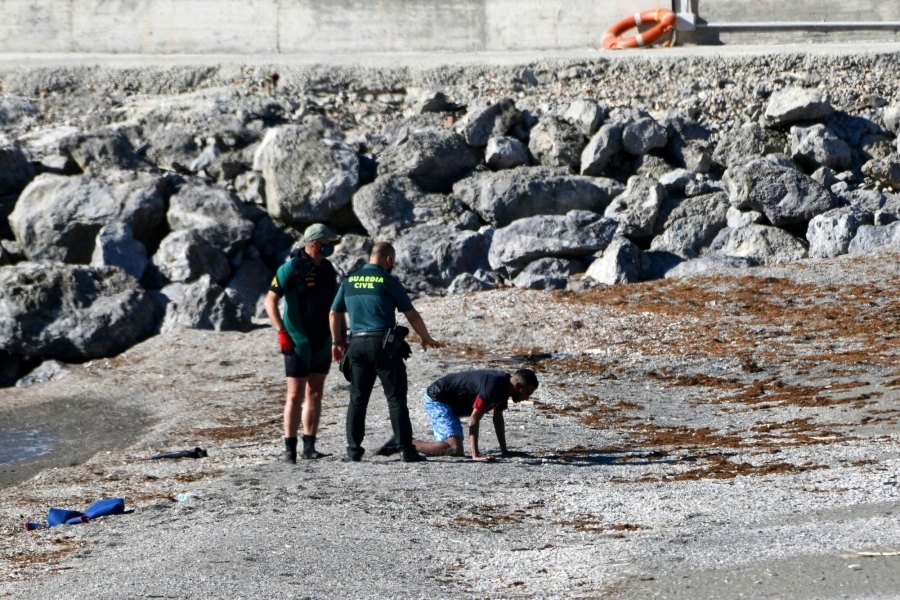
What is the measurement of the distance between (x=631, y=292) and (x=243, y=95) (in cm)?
889

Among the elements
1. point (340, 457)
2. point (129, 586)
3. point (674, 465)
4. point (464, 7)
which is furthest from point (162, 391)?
point (464, 7)

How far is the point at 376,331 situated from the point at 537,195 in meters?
10.2

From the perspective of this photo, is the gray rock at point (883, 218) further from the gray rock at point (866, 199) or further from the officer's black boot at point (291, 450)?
the officer's black boot at point (291, 450)

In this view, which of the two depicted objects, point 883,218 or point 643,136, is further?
point 643,136

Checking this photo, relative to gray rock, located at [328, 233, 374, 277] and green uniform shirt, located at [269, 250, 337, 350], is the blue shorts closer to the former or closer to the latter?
green uniform shirt, located at [269, 250, 337, 350]

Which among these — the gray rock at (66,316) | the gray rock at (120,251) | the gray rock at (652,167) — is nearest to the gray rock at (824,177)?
the gray rock at (652,167)

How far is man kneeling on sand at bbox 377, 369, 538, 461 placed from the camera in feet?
27.4

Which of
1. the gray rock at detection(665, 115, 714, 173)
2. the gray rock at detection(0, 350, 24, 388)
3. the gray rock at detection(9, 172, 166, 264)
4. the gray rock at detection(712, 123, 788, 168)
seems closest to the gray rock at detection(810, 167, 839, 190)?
the gray rock at detection(712, 123, 788, 168)

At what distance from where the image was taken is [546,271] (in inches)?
648

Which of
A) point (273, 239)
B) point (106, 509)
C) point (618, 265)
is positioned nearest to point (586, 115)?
point (618, 265)

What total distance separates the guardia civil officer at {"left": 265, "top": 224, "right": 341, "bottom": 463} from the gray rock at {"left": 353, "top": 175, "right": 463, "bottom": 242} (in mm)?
9375

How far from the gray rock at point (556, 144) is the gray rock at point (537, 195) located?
47cm

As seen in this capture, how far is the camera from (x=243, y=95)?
21.0 meters

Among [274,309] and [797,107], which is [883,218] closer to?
[797,107]
